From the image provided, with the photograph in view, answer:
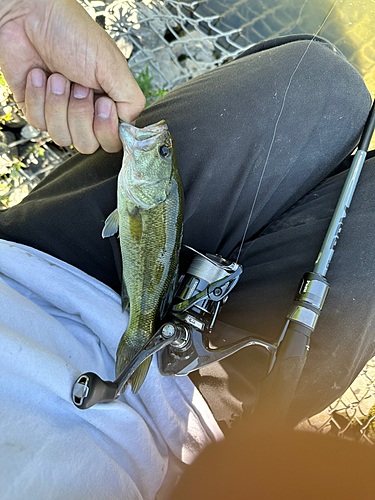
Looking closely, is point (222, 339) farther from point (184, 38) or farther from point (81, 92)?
point (184, 38)

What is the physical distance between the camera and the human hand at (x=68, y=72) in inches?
34.2

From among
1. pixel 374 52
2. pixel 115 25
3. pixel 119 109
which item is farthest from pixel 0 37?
pixel 374 52

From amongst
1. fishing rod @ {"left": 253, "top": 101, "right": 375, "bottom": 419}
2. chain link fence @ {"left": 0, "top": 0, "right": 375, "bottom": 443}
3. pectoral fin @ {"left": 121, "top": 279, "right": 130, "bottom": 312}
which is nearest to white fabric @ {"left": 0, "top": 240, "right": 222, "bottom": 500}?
pectoral fin @ {"left": 121, "top": 279, "right": 130, "bottom": 312}

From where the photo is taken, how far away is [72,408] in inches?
28.1

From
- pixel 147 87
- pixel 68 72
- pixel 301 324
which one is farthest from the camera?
pixel 147 87

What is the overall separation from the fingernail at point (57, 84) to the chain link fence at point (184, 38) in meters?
→ 0.91

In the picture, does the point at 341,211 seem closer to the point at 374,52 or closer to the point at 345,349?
the point at 345,349

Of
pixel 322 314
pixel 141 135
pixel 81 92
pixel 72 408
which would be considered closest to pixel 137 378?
pixel 72 408

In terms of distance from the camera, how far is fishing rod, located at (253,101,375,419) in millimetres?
709

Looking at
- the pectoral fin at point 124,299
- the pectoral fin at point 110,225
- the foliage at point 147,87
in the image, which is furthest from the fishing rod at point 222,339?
the foliage at point 147,87

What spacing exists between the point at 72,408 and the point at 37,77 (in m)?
0.81

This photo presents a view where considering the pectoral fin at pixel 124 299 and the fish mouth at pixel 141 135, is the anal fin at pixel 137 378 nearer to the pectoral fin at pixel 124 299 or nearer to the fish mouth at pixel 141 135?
the pectoral fin at pixel 124 299

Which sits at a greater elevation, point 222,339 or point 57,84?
point 57,84

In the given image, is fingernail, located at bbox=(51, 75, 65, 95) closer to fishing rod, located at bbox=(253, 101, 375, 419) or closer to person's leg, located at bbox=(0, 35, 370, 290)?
person's leg, located at bbox=(0, 35, 370, 290)
